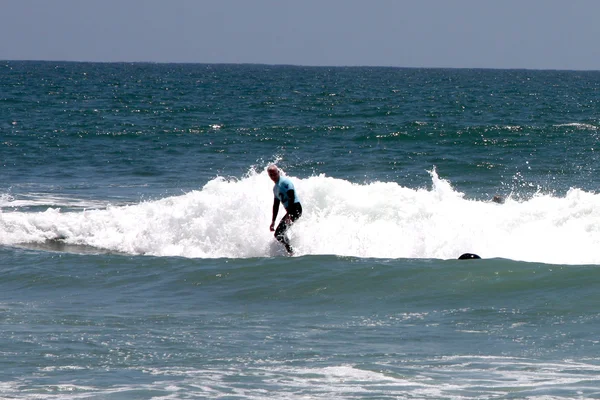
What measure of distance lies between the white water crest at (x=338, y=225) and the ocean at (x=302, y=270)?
4 centimetres

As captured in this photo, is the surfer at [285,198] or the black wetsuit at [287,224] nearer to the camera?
the surfer at [285,198]

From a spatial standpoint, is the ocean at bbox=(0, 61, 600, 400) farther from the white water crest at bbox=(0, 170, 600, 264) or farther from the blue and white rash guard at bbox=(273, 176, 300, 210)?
the blue and white rash guard at bbox=(273, 176, 300, 210)

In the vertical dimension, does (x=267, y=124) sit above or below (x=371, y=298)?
above

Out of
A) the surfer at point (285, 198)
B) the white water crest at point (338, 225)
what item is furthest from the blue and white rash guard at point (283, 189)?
the white water crest at point (338, 225)

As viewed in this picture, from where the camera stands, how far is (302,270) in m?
11.6

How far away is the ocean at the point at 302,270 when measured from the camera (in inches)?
296

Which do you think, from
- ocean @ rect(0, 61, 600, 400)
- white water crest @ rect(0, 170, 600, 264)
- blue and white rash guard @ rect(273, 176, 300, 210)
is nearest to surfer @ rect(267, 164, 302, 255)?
blue and white rash guard @ rect(273, 176, 300, 210)

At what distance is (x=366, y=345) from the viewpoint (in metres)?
8.36

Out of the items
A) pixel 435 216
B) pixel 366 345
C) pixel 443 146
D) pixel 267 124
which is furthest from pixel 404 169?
pixel 366 345

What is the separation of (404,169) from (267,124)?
11.3 meters

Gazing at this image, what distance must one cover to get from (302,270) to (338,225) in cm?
295

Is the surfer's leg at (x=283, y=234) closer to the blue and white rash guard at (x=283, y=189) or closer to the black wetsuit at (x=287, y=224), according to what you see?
the black wetsuit at (x=287, y=224)

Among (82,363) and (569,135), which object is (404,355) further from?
(569,135)

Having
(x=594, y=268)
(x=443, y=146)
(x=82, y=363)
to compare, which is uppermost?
(x=443, y=146)
